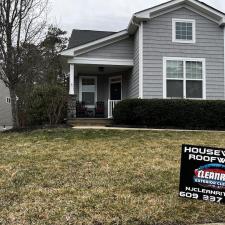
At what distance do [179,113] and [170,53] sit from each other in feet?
10.5

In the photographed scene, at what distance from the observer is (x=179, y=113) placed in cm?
1439

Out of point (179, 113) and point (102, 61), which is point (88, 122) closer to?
point (102, 61)

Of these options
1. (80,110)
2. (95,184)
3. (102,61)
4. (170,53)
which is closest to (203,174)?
(95,184)

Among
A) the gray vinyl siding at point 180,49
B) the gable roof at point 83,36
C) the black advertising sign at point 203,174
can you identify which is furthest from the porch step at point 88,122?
the black advertising sign at point 203,174

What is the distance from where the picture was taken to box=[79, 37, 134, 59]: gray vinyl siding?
56.4 feet

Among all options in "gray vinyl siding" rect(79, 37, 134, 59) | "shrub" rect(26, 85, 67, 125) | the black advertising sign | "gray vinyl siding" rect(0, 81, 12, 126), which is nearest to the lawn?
the black advertising sign

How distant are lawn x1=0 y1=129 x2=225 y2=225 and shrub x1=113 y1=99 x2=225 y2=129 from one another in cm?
386

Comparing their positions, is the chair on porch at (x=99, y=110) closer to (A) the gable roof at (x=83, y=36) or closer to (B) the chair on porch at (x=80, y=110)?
(B) the chair on porch at (x=80, y=110)

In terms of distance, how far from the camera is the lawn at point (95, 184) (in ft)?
15.8

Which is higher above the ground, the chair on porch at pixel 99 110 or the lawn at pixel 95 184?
the chair on porch at pixel 99 110

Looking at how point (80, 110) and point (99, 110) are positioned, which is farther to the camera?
point (99, 110)

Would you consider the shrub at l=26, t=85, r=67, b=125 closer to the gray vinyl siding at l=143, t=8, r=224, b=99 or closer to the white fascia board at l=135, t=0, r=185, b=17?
the gray vinyl siding at l=143, t=8, r=224, b=99

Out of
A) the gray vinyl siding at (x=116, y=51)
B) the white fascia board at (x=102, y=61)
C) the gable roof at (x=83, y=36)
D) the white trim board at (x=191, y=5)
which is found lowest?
the white fascia board at (x=102, y=61)

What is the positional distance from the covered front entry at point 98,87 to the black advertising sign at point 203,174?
13.0 meters
